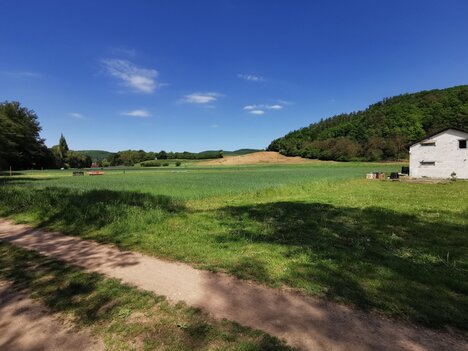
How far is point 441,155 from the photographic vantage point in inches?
1470

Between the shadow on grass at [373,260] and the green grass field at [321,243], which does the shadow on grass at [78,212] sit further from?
the shadow on grass at [373,260]

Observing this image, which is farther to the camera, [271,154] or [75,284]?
[271,154]

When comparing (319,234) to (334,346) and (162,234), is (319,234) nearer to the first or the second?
(162,234)

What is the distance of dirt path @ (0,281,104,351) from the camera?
3.50 m

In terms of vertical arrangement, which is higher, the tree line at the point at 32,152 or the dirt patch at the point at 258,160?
the tree line at the point at 32,152

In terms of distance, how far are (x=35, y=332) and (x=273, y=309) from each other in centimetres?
306

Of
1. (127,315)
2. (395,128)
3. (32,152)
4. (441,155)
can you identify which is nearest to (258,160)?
(395,128)

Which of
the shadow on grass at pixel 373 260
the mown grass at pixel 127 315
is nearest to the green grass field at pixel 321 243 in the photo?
the shadow on grass at pixel 373 260

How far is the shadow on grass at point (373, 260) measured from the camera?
4.54m

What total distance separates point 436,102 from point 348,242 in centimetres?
12306

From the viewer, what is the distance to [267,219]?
11.5 meters

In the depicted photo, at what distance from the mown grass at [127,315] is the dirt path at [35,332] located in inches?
5.9

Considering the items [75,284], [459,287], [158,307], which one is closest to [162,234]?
[75,284]

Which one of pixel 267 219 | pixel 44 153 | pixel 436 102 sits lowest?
pixel 267 219
